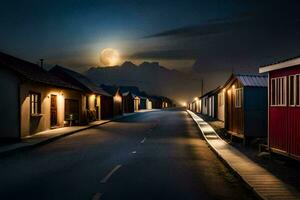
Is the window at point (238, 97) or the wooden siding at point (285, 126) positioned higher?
the window at point (238, 97)

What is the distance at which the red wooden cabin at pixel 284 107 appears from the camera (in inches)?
430

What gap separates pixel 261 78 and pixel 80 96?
827 inches

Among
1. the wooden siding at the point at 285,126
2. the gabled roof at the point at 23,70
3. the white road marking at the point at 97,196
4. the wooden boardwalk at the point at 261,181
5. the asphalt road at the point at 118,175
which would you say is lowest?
the asphalt road at the point at 118,175

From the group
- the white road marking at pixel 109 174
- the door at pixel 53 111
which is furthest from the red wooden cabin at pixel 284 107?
the door at pixel 53 111

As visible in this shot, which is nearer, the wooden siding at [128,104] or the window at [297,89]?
the window at [297,89]

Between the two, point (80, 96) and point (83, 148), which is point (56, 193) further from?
point (80, 96)

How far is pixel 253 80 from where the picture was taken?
59.6 feet

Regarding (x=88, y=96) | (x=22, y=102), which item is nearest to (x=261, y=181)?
(x=22, y=102)

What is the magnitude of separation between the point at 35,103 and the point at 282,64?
664 inches

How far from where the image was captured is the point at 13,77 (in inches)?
781

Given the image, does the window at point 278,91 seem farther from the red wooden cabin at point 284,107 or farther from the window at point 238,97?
the window at point 238,97

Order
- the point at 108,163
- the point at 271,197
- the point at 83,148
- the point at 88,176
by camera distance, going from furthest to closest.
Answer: the point at 83,148
the point at 108,163
the point at 88,176
the point at 271,197

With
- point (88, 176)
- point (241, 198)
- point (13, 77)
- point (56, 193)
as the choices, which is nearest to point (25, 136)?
point (13, 77)

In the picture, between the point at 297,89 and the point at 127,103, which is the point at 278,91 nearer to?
the point at 297,89
